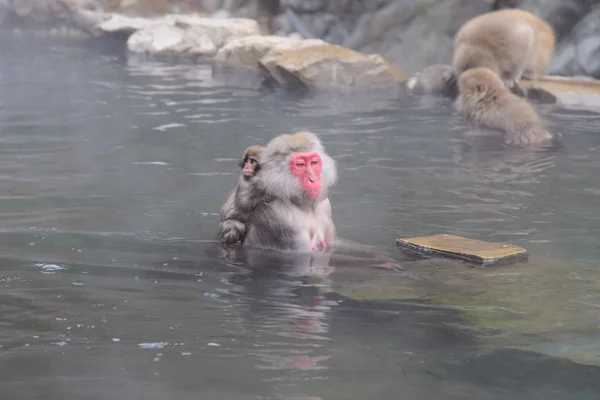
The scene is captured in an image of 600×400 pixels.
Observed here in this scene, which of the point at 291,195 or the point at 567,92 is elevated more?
the point at 567,92

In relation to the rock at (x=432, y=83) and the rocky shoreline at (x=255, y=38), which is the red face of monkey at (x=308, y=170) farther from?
the rock at (x=432, y=83)

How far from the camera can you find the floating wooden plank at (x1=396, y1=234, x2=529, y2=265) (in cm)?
473

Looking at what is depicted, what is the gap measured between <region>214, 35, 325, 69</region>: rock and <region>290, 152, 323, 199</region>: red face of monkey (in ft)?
28.2

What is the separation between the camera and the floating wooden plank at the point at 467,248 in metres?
4.73

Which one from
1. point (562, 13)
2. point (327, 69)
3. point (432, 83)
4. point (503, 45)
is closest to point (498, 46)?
point (503, 45)

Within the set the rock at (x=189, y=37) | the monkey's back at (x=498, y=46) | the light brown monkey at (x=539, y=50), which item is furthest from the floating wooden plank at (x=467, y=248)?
the rock at (x=189, y=37)

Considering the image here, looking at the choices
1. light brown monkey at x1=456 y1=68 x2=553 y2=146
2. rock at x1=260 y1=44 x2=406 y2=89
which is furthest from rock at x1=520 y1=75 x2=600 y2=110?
rock at x1=260 y1=44 x2=406 y2=89

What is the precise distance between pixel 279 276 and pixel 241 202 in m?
0.53

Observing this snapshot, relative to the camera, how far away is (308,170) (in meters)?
4.63

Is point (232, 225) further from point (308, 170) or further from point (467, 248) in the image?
point (467, 248)

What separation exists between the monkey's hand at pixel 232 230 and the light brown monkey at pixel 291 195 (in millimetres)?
36

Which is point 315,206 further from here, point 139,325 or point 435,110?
point 435,110

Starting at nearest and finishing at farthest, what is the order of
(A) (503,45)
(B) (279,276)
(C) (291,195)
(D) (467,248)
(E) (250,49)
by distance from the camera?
(B) (279,276) < (C) (291,195) < (D) (467,248) < (A) (503,45) < (E) (250,49)

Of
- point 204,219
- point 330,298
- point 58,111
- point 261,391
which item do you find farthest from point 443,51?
point 261,391
